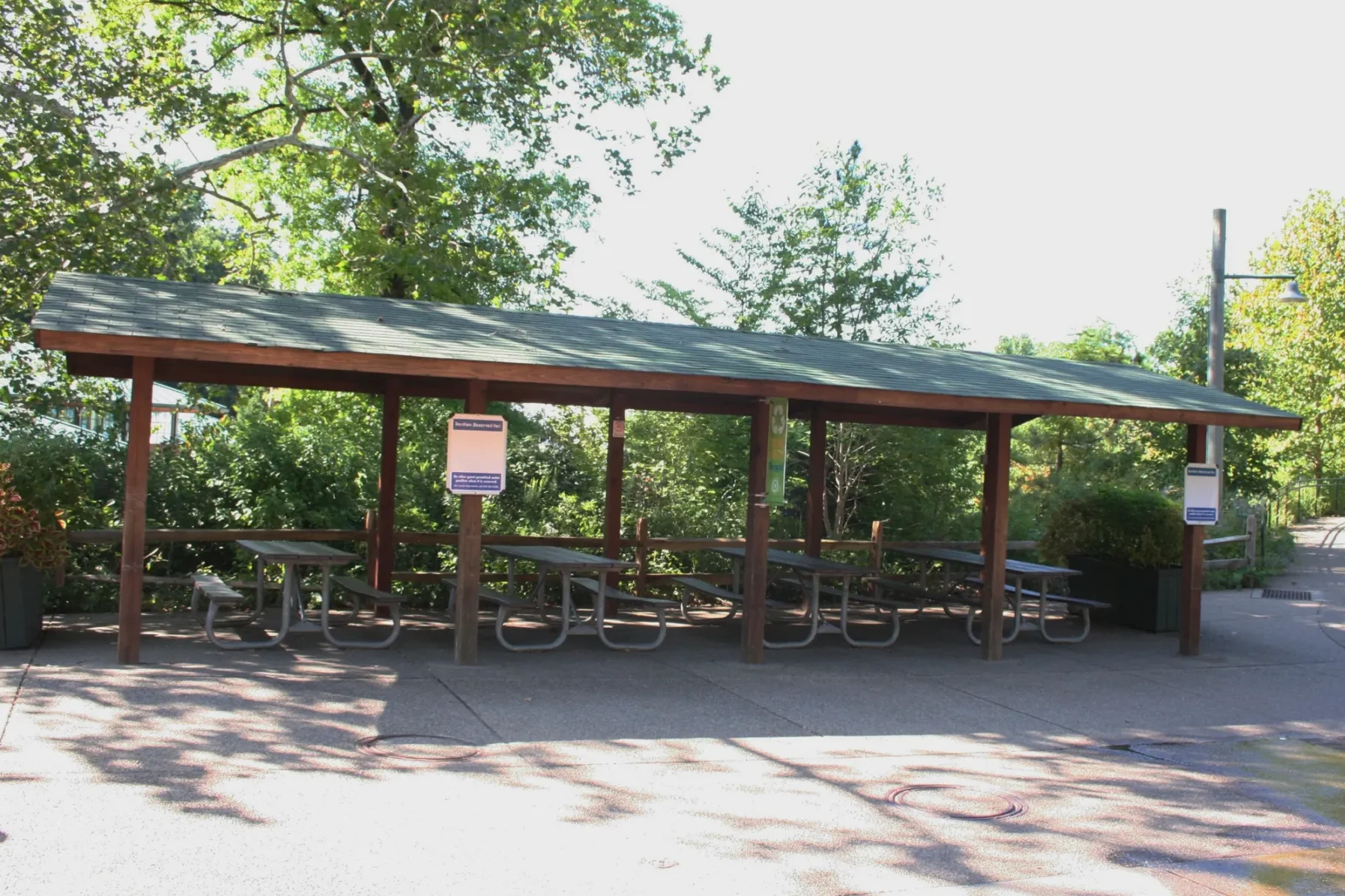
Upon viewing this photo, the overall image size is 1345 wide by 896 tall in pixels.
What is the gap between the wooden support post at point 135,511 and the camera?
26.9 ft

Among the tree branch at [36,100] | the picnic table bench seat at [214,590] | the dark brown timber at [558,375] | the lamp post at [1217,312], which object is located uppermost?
the tree branch at [36,100]

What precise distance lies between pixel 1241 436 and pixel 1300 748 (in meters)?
18.0

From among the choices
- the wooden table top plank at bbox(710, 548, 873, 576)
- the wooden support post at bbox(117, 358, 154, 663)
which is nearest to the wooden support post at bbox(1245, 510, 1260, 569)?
the wooden table top plank at bbox(710, 548, 873, 576)

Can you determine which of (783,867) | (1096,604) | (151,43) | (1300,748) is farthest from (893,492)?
(783,867)

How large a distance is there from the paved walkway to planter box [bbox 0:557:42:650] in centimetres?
24

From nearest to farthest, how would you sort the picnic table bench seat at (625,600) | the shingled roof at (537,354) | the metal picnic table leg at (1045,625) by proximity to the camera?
1. the shingled roof at (537,354)
2. the picnic table bench seat at (625,600)
3. the metal picnic table leg at (1045,625)

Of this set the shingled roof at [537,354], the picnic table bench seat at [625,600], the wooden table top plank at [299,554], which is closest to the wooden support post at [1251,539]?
the shingled roof at [537,354]

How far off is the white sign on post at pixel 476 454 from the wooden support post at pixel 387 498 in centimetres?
309

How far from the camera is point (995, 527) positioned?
1025cm

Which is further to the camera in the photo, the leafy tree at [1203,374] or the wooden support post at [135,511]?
the leafy tree at [1203,374]

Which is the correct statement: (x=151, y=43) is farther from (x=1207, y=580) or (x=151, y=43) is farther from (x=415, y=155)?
(x=1207, y=580)

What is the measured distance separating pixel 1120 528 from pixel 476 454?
736cm

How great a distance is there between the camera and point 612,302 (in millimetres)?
20281

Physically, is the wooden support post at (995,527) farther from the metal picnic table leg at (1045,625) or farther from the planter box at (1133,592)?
the planter box at (1133,592)
